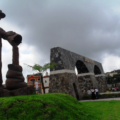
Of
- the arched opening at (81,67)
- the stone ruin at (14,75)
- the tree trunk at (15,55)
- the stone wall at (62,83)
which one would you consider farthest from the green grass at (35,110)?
the arched opening at (81,67)

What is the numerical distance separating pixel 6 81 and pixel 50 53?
30.9ft

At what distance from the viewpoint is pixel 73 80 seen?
53.7 ft

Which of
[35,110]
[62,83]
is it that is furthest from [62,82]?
[35,110]

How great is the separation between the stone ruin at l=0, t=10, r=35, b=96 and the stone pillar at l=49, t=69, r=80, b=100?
291 inches

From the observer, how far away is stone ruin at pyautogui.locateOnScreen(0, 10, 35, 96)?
7277mm

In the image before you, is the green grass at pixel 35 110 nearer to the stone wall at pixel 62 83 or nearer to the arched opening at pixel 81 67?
the stone wall at pixel 62 83

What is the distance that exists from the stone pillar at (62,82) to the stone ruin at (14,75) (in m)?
7.40

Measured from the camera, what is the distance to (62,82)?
50.0 feet

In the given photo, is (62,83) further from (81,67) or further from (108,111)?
(108,111)

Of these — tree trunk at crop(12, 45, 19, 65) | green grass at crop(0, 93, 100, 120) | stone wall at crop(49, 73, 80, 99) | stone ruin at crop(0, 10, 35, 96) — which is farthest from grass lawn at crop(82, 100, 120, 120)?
Answer: stone wall at crop(49, 73, 80, 99)

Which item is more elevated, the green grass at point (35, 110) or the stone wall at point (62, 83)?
the stone wall at point (62, 83)

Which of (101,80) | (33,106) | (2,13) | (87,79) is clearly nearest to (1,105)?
(33,106)

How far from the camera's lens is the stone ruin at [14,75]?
7277mm

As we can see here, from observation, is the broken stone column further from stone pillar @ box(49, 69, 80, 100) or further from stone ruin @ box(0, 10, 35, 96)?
stone pillar @ box(49, 69, 80, 100)
